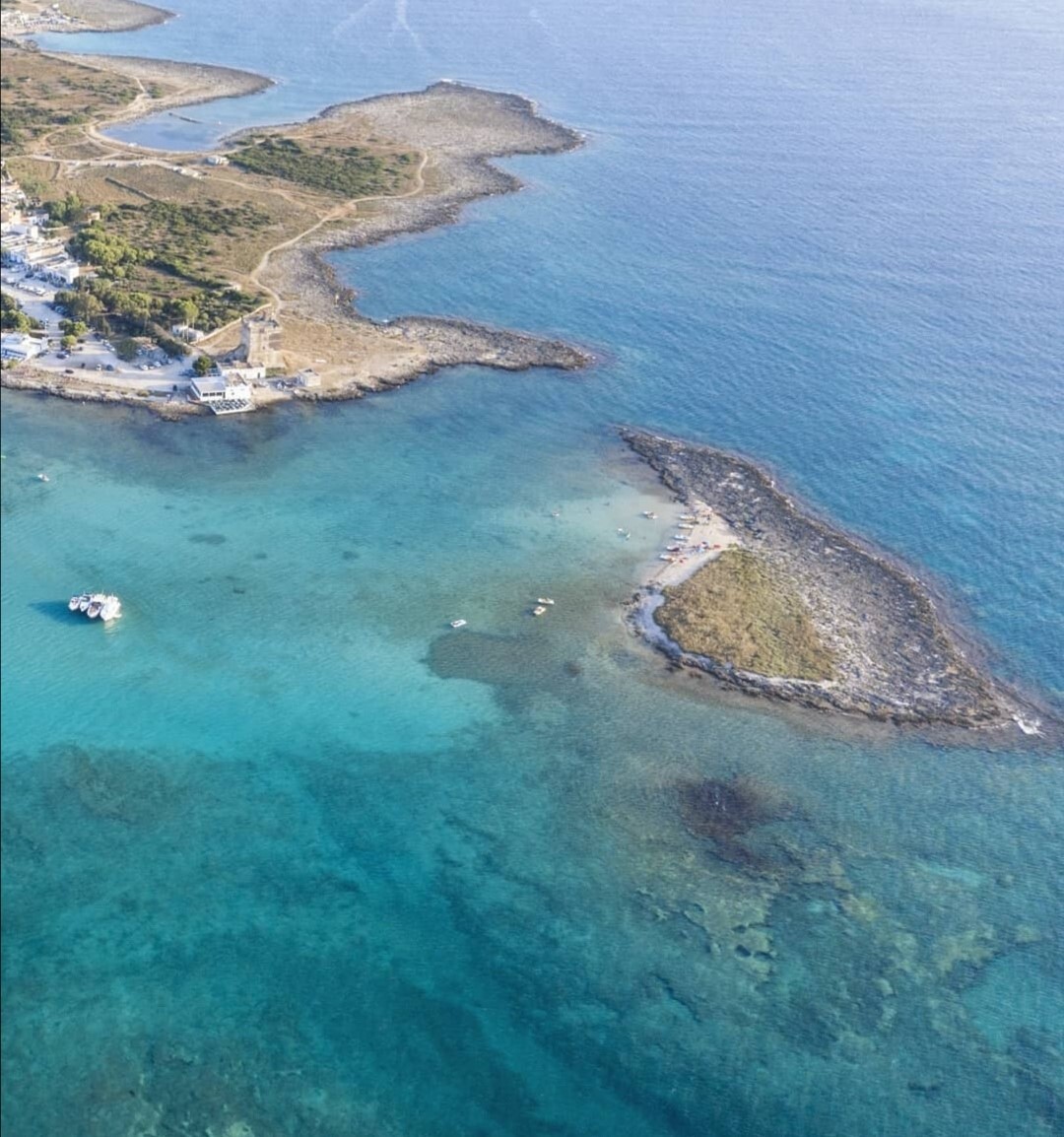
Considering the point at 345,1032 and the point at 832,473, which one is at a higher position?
the point at 832,473

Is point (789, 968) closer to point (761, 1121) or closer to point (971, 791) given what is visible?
point (761, 1121)

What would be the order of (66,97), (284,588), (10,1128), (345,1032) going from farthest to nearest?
(66,97) → (284,588) → (345,1032) → (10,1128)

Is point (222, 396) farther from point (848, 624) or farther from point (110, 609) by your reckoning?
point (848, 624)

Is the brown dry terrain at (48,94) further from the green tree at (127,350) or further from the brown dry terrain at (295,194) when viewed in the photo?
the green tree at (127,350)

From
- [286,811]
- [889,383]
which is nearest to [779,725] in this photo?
[286,811]

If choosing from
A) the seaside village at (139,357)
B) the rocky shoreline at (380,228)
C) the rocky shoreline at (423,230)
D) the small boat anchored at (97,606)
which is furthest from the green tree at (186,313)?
the small boat anchored at (97,606)

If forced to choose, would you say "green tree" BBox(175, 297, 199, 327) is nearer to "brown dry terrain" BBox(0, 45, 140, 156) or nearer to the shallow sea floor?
the shallow sea floor

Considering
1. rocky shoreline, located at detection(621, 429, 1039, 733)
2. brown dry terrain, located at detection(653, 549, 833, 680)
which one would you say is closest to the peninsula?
rocky shoreline, located at detection(621, 429, 1039, 733)

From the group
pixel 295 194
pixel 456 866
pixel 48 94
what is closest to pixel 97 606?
pixel 456 866
